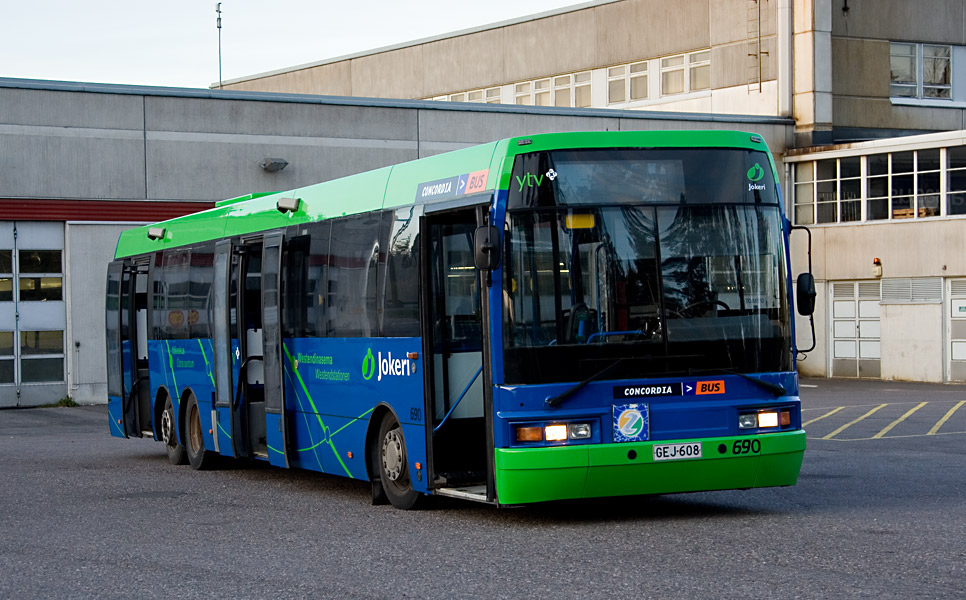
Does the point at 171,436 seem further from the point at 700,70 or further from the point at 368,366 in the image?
the point at 700,70

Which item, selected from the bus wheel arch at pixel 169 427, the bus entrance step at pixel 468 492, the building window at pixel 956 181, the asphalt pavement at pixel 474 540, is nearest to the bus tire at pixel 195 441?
the bus wheel arch at pixel 169 427

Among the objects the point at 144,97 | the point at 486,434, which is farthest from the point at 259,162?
the point at 486,434

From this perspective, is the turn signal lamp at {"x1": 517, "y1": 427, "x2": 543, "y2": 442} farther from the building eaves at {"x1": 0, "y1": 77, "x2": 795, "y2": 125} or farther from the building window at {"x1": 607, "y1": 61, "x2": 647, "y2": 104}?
the building window at {"x1": 607, "y1": 61, "x2": 647, "y2": 104}

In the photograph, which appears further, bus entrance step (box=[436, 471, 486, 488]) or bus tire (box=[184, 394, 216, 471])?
bus tire (box=[184, 394, 216, 471])

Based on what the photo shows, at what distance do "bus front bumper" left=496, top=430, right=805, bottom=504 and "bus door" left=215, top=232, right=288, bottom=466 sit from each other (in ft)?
14.9

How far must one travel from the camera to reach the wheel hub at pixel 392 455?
12.1 metres

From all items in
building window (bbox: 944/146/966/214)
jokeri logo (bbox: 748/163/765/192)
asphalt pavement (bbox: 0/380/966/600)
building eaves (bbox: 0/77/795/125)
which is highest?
building eaves (bbox: 0/77/795/125)

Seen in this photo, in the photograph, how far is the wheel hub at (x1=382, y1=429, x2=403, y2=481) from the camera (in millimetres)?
12070

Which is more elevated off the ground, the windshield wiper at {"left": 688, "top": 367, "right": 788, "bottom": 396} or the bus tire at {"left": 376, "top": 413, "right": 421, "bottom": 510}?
the windshield wiper at {"left": 688, "top": 367, "right": 788, "bottom": 396}

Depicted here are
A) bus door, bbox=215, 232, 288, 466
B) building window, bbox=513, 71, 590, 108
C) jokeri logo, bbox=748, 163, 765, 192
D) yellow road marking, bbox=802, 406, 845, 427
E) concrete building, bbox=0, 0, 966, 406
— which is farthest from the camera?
building window, bbox=513, 71, 590, 108

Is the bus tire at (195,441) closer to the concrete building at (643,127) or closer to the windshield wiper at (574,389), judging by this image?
the windshield wiper at (574,389)

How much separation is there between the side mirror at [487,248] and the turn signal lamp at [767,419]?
234cm

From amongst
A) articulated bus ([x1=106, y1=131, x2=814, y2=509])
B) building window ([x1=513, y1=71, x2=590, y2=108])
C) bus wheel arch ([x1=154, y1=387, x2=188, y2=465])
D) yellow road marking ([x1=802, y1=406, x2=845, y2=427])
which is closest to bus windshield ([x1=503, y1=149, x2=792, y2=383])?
articulated bus ([x1=106, y1=131, x2=814, y2=509])

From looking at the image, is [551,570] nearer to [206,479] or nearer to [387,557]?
[387,557]
